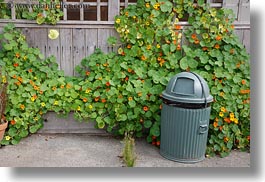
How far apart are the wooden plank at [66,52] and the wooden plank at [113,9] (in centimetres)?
52

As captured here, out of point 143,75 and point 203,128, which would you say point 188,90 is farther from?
point 143,75

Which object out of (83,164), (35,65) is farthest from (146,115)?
(35,65)

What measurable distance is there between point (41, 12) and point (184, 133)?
7.11 ft

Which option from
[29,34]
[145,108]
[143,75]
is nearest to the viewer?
[145,108]

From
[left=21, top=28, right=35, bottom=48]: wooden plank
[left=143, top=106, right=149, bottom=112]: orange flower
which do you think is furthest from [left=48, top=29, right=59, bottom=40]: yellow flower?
[left=143, top=106, right=149, bottom=112]: orange flower

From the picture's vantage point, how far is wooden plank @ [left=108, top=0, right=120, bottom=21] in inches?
156

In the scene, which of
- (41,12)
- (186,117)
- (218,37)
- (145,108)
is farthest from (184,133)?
(41,12)

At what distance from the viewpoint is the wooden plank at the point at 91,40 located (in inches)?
158

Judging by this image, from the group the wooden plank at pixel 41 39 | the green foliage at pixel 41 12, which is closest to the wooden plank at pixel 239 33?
the green foliage at pixel 41 12

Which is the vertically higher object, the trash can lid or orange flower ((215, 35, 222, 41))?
orange flower ((215, 35, 222, 41))

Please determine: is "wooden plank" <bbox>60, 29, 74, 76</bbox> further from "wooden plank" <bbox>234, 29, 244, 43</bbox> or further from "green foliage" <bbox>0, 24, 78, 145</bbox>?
"wooden plank" <bbox>234, 29, 244, 43</bbox>

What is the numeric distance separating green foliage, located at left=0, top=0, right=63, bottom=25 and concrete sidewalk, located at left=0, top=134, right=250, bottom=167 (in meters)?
1.39

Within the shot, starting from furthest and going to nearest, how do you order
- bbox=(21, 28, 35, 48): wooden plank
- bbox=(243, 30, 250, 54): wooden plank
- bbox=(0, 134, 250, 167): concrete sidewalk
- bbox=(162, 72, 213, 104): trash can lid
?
1. bbox=(243, 30, 250, 54): wooden plank
2. bbox=(21, 28, 35, 48): wooden plank
3. bbox=(0, 134, 250, 167): concrete sidewalk
4. bbox=(162, 72, 213, 104): trash can lid

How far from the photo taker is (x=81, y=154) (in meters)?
3.59
